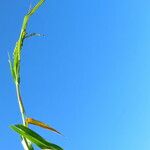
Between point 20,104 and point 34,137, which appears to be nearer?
point 34,137

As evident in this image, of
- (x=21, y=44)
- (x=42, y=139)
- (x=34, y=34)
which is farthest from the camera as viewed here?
(x=34, y=34)

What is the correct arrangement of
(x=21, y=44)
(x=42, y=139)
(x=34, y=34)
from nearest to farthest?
(x=42, y=139), (x=21, y=44), (x=34, y=34)

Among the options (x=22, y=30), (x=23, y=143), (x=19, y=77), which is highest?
(x=22, y=30)

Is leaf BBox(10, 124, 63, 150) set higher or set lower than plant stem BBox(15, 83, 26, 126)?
lower

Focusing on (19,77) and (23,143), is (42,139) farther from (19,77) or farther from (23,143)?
(19,77)

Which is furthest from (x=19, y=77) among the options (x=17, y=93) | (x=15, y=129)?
(x=15, y=129)

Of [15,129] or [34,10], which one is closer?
[15,129]

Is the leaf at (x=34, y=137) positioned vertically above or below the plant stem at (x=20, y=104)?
below

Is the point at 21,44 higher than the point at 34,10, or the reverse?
the point at 34,10
